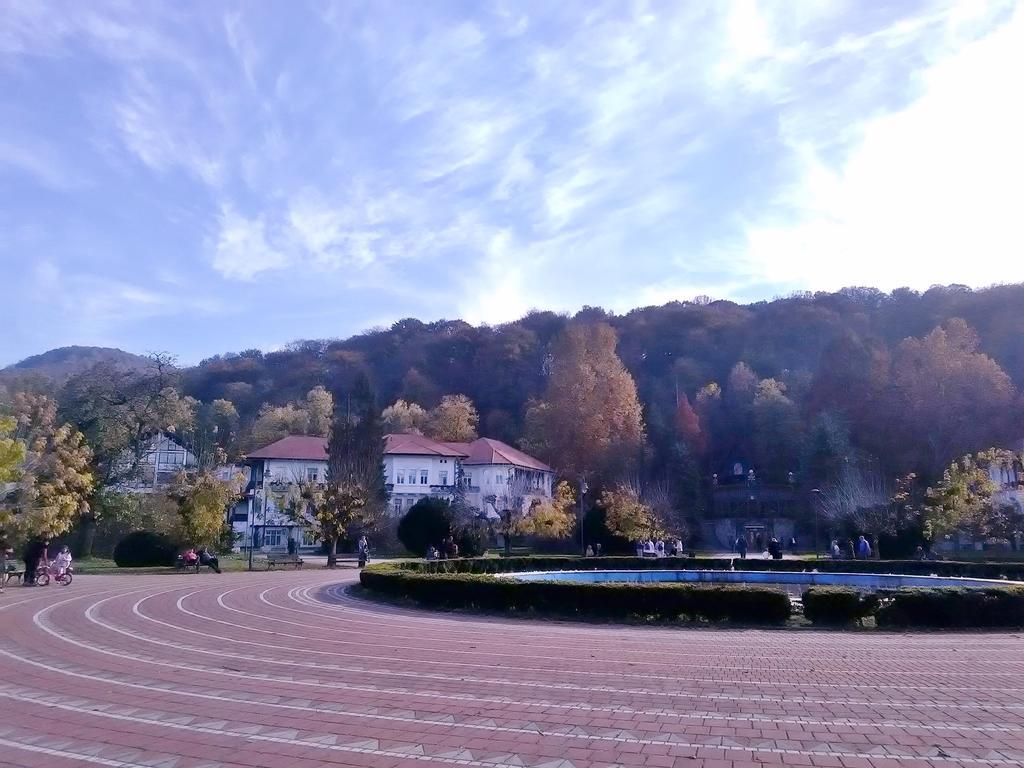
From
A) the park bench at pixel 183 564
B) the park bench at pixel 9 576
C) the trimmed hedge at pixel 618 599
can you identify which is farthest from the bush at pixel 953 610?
the park bench at pixel 183 564

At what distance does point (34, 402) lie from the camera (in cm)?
4669

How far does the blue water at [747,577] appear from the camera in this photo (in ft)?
97.0

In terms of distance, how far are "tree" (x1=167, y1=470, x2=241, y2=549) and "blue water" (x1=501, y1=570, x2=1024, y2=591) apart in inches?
602

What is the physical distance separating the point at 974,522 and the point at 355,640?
3707cm

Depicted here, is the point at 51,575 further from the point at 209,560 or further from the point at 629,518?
the point at 629,518

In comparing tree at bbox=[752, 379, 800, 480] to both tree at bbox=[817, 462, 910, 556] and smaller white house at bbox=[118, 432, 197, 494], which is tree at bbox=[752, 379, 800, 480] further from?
smaller white house at bbox=[118, 432, 197, 494]

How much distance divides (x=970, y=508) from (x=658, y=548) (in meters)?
16.4

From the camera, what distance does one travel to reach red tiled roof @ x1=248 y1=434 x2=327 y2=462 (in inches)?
2781

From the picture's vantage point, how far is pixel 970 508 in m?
38.4

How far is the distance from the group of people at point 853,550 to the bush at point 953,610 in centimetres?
2156

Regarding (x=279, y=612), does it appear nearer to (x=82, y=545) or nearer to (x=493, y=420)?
(x=82, y=545)

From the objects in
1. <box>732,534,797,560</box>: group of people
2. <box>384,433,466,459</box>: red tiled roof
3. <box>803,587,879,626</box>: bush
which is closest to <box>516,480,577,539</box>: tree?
<box>732,534,797,560</box>: group of people

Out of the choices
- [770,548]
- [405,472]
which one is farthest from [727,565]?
[405,472]


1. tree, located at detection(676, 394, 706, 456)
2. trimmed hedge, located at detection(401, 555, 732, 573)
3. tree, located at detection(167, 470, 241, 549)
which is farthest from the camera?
tree, located at detection(676, 394, 706, 456)
